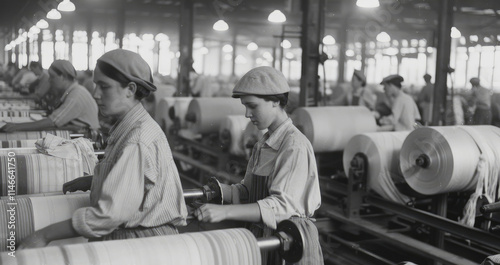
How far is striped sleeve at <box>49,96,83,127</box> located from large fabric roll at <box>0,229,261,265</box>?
3275 mm

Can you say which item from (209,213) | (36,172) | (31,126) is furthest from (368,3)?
(209,213)

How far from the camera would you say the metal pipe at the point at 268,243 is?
1720 mm

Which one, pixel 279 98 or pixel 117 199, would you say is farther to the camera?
pixel 279 98

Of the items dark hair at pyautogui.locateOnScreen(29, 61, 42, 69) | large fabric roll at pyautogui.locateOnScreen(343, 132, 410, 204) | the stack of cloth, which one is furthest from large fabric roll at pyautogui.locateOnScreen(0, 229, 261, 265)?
dark hair at pyautogui.locateOnScreen(29, 61, 42, 69)

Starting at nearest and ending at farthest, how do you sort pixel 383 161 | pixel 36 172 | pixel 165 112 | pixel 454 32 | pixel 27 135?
pixel 36 172 < pixel 27 135 < pixel 383 161 < pixel 165 112 < pixel 454 32

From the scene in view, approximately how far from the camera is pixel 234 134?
22.7ft

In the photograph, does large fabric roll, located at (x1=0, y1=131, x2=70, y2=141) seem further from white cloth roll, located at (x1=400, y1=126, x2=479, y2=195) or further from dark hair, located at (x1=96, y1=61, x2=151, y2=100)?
white cloth roll, located at (x1=400, y1=126, x2=479, y2=195)

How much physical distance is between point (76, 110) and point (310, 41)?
349 centimetres

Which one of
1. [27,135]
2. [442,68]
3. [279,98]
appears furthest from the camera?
[442,68]

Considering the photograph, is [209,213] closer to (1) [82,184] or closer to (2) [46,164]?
(1) [82,184]

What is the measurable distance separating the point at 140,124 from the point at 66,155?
4.83 ft

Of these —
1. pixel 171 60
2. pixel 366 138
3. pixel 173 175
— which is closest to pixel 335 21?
pixel 171 60

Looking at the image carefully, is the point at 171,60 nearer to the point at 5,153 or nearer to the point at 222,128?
the point at 222,128

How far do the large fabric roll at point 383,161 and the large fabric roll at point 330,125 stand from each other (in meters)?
0.72
